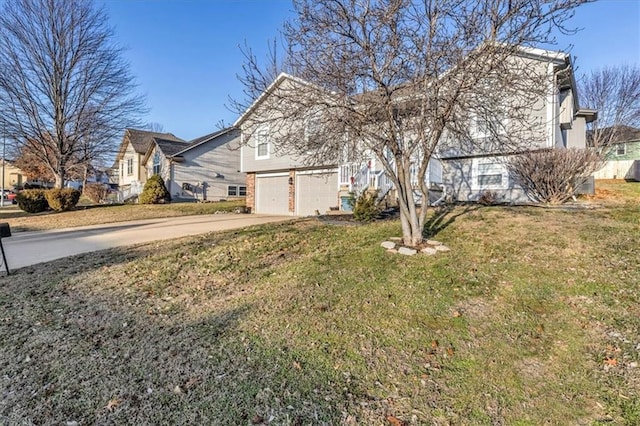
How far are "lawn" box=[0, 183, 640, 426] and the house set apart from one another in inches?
878

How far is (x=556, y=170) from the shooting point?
1016 cm

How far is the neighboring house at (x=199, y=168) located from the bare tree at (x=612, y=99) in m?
24.3

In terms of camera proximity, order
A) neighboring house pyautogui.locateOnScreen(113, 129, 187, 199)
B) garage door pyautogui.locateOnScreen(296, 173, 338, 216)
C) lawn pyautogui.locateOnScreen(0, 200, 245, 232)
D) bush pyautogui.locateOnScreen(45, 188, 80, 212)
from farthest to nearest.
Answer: neighboring house pyautogui.locateOnScreen(113, 129, 187, 199), bush pyautogui.locateOnScreen(45, 188, 80, 212), garage door pyautogui.locateOnScreen(296, 173, 338, 216), lawn pyautogui.locateOnScreen(0, 200, 245, 232)

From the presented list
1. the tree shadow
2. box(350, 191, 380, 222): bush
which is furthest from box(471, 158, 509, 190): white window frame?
box(350, 191, 380, 222): bush

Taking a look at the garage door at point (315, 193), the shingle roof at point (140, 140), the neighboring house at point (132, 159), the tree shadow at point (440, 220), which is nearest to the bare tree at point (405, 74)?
the tree shadow at point (440, 220)

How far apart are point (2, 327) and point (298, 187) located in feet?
43.2

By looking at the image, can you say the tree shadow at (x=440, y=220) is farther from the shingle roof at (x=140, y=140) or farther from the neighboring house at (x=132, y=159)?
the shingle roof at (x=140, y=140)

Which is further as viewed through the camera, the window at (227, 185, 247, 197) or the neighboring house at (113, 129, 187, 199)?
the neighboring house at (113, 129, 187, 199)

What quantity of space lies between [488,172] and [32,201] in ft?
72.9

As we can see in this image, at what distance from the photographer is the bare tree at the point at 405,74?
192 inches

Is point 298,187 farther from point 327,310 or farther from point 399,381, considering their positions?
point 399,381

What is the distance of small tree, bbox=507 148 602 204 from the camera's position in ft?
32.6

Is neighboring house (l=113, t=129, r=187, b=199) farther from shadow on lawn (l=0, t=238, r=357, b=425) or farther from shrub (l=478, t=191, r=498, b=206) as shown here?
shadow on lawn (l=0, t=238, r=357, b=425)

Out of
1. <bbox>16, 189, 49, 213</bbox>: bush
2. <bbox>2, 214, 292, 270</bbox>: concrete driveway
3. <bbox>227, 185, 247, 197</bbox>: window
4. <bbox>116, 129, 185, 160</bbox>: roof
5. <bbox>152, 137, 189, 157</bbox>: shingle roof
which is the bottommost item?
<bbox>2, 214, 292, 270</bbox>: concrete driveway
